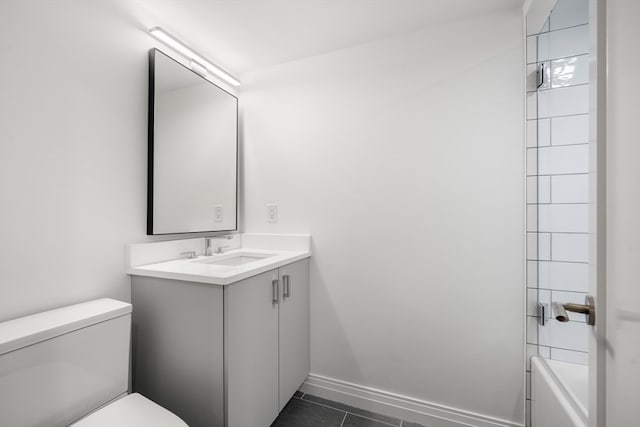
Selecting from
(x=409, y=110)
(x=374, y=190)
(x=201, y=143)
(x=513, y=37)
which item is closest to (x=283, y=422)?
(x=374, y=190)

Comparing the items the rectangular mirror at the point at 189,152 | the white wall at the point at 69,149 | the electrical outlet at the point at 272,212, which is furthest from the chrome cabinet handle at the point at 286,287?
the white wall at the point at 69,149

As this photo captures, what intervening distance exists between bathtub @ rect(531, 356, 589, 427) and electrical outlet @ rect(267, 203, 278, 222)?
1675mm

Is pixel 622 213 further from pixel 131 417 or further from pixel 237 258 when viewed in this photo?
pixel 237 258

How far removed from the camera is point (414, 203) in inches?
63.9

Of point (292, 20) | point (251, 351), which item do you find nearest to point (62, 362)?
point (251, 351)

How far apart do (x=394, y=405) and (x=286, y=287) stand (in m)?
0.95

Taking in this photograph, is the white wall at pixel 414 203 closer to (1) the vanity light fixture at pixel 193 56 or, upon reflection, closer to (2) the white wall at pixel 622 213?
(1) the vanity light fixture at pixel 193 56

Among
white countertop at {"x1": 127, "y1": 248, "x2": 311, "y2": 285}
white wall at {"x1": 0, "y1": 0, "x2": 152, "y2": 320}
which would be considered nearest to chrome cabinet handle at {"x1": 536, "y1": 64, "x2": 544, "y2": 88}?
white countertop at {"x1": 127, "y1": 248, "x2": 311, "y2": 285}

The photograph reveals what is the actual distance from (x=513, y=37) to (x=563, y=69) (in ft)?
1.11

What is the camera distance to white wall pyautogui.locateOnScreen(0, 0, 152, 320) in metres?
1.02

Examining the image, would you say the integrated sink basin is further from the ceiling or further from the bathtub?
the bathtub

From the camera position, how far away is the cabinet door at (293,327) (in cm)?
154

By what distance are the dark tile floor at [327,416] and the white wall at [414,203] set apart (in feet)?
0.54

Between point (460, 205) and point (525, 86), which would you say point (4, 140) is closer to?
point (460, 205)
